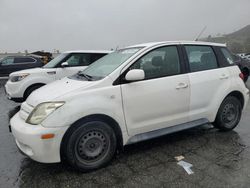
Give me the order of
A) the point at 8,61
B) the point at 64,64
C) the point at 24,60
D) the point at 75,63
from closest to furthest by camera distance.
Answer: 1. the point at 64,64
2. the point at 75,63
3. the point at 24,60
4. the point at 8,61

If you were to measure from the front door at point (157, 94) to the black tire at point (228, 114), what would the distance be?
900 mm

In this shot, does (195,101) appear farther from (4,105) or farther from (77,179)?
(4,105)

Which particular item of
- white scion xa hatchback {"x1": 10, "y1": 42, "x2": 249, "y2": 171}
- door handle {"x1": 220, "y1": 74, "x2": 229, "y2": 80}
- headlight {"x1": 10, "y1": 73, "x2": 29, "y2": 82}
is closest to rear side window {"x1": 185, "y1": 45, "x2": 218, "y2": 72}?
white scion xa hatchback {"x1": 10, "y1": 42, "x2": 249, "y2": 171}

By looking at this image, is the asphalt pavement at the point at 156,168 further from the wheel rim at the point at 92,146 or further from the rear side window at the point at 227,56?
the rear side window at the point at 227,56

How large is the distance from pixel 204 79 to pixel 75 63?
14.8 ft

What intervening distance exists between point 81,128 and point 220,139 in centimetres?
259

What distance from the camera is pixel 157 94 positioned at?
3.17m

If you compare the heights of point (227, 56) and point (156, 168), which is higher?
point (227, 56)

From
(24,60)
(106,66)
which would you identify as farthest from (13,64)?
(106,66)

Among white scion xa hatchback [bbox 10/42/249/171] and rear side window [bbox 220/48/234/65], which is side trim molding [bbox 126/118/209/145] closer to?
white scion xa hatchback [bbox 10/42/249/171]

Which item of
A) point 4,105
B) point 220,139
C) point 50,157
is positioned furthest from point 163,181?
point 4,105

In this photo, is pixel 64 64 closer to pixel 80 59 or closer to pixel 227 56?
pixel 80 59

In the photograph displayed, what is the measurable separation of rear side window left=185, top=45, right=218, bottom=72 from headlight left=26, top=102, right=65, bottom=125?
91.1 inches

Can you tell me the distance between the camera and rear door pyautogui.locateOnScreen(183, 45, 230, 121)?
11.7 ft
